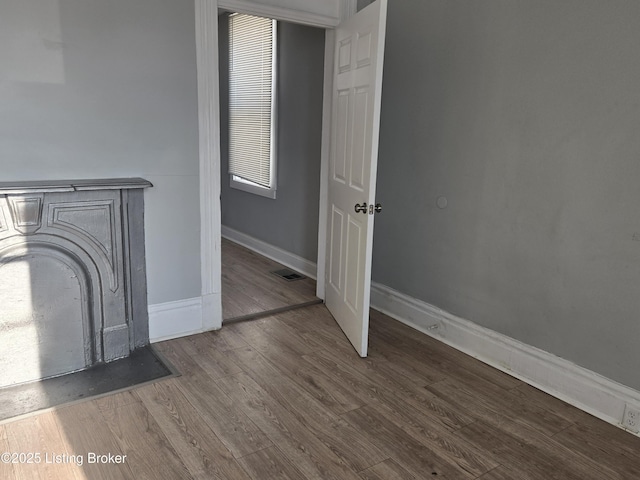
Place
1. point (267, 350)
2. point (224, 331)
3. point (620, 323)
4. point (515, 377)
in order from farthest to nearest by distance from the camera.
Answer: point (224, 331) < point (267, 350) < point (515, 377) < point (620, 323)

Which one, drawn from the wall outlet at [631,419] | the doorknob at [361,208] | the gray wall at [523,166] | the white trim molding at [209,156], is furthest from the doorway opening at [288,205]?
the wall outlet at [631,419]

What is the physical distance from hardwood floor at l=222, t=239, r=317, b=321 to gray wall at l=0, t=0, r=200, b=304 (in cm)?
65

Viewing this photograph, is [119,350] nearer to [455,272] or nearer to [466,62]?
[455,272]

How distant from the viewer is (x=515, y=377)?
2.84m

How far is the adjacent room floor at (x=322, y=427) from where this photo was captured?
206 centimetres

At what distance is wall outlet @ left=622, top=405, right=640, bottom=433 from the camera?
2338 mm

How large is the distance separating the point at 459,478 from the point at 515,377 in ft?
3.28

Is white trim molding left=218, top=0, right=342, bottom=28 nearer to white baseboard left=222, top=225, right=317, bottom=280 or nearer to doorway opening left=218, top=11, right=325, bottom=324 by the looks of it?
doorway opening left=218, top=11, right=325, bottom=324

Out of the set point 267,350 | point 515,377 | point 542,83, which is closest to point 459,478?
point 515,377

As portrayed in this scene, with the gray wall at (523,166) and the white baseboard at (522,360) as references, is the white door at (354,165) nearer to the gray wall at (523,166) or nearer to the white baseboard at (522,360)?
the gray wall at (523,166)

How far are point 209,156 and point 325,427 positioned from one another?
5.67 ft

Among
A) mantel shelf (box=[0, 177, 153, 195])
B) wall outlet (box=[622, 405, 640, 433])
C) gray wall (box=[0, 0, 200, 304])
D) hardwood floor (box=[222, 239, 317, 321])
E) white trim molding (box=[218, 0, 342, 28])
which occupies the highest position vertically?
white trim molding (box=[218, 0, 342, 28])

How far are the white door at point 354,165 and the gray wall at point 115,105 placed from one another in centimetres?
94

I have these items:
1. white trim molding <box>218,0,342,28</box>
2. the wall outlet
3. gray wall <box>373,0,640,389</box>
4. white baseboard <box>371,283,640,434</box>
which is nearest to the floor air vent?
white baseboard <box>371,283,640,434</box>
